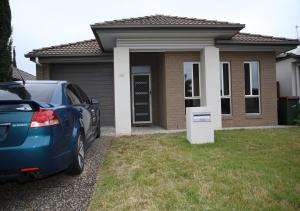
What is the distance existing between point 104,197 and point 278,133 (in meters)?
7.11

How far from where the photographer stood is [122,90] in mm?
10609

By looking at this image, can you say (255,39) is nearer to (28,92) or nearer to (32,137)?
(28,92)

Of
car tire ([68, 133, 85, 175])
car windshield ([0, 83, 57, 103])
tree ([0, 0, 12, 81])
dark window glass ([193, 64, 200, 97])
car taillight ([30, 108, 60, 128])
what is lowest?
car tire ([68, 133, 85, 175])

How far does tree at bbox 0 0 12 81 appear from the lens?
10312 mm

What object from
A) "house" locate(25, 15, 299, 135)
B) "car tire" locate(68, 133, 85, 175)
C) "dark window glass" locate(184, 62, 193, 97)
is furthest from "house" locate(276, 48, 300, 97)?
"car tire" locate(68, 133, 85, 175)

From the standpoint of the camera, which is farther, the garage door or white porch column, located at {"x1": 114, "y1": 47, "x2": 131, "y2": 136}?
the garage door

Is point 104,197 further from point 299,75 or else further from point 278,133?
point 299,75

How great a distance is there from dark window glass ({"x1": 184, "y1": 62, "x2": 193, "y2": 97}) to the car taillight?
782cm

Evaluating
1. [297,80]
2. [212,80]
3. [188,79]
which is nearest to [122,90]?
[188,79]

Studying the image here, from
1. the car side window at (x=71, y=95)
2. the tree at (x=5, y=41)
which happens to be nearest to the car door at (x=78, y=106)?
the car side window at (x=71, y=95)

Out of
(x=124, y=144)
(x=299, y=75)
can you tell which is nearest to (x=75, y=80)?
(x=124, y=144)

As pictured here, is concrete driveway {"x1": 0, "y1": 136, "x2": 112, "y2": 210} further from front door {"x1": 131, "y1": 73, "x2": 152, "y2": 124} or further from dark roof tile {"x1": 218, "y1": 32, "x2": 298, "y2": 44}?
dark roof tile {"x1": 218, "y1": 32, "x2": 298, "y2": 44}

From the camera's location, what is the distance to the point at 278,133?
9797mm

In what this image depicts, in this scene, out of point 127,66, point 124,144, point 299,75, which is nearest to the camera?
→ point 124,144
